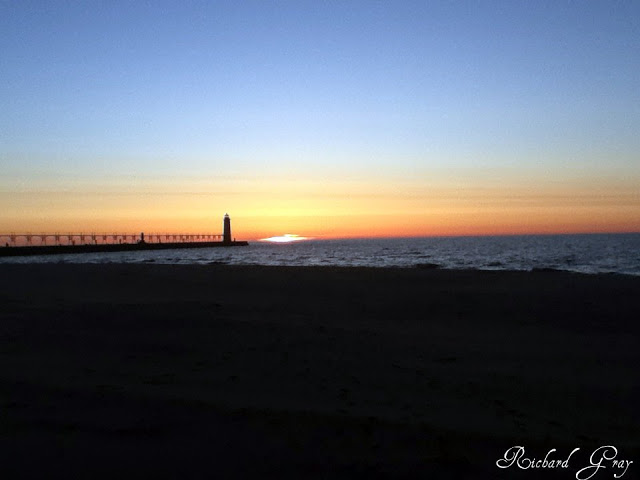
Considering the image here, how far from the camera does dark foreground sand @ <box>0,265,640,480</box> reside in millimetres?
3746

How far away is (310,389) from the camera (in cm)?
526

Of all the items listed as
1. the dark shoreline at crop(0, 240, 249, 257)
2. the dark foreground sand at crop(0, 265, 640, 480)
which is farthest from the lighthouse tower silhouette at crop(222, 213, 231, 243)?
the dark foreground sand at crop(0, 265, 640, 480)

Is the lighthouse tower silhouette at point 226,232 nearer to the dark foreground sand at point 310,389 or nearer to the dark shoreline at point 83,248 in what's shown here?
the dark shoreline at point 83,248

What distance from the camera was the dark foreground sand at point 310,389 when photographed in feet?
12.3

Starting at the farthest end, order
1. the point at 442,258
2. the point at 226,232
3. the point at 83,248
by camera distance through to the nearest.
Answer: the point at 226,232 → the point at 83,248 → the point at 442,258

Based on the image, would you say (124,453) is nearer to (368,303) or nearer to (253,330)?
(253,330)

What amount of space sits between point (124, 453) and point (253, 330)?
4.45 metres

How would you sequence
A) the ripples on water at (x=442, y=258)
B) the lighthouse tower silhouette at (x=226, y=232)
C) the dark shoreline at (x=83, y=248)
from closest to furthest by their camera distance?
the ripples on water at (x=442, y=258) → the dark shoreline at (x=83, y=248) → the lighthouse tower silhouette at (x=226, y=232)

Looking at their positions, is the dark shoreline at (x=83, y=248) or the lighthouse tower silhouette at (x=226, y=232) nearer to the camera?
the dark shoreline at (x=83, y=248)

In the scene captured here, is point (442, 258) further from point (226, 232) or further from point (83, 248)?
point (226, 232)

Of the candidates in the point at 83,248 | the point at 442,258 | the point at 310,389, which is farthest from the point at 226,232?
the point at 310,389

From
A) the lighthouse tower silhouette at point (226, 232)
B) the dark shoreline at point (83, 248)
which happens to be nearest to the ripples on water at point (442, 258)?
the dark shoreline at point (83, 248)

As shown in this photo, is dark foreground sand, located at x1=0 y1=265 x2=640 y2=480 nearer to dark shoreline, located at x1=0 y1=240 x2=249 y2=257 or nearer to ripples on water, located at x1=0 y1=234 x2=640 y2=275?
ripples on water, located at x1=0 y1=234 x2=640 y2=275

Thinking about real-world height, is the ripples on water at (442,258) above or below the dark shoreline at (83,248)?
below
